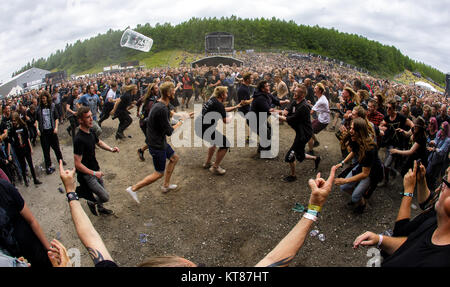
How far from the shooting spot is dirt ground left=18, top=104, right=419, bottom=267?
4.12m

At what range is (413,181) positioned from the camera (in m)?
2.28

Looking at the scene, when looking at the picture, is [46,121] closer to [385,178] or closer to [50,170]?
[50,170]

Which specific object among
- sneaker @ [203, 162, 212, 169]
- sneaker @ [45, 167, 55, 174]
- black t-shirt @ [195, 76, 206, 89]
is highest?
black t-shirt @ [195, 76, 206, 89]

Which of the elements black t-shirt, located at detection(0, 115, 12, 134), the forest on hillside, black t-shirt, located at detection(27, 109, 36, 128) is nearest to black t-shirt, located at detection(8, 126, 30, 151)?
black t-shirt, located at detection(0, 115, 12, 134)

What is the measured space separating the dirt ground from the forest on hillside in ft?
301

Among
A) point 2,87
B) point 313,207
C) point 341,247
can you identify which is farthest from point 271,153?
point 2,87

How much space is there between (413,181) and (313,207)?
130 centimetres

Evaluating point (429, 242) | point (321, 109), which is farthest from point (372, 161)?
point (429, 242)

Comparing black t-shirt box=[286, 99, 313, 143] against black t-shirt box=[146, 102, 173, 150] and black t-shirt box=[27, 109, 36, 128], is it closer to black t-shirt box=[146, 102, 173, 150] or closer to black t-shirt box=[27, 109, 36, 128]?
black t-shirt box=[146, 102, 173, 150]

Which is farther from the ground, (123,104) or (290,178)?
(123,104)

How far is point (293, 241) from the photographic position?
1539mm

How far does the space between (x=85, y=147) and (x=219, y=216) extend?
8.89 feet

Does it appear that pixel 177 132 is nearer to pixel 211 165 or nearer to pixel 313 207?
pixel 211 165
